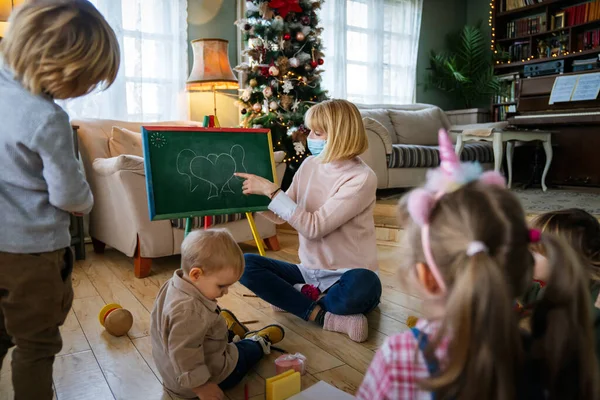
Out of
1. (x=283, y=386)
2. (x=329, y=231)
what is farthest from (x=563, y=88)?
(x=283, y=386)

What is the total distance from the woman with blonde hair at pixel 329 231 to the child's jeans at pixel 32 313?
2.93 feet

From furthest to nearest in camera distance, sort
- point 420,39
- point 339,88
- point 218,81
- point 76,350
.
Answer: point 420,39
point 339,88
point 218,81
point 76,350

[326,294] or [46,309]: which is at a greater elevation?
[46,309]

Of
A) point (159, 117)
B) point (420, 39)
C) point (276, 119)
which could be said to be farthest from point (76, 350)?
point (420, 39)

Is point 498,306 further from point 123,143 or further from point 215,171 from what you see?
point 123,143

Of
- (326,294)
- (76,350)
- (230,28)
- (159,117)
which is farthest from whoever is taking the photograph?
(230,28)

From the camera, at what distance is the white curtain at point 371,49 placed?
17.4 ft

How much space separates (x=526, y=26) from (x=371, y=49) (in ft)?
6.05

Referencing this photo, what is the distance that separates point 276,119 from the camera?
3930mm

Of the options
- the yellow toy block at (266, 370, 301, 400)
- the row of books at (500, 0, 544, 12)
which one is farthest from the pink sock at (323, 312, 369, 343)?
the row of books at (500, 0, 544, 12)

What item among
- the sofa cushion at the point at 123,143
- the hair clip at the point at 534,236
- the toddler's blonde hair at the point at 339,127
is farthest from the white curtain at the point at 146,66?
the hair clip at the point at 534,236

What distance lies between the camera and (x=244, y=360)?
1557 millimetres

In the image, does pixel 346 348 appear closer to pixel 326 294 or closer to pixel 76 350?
pixel 326 294

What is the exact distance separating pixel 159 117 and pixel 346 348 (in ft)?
10.2
